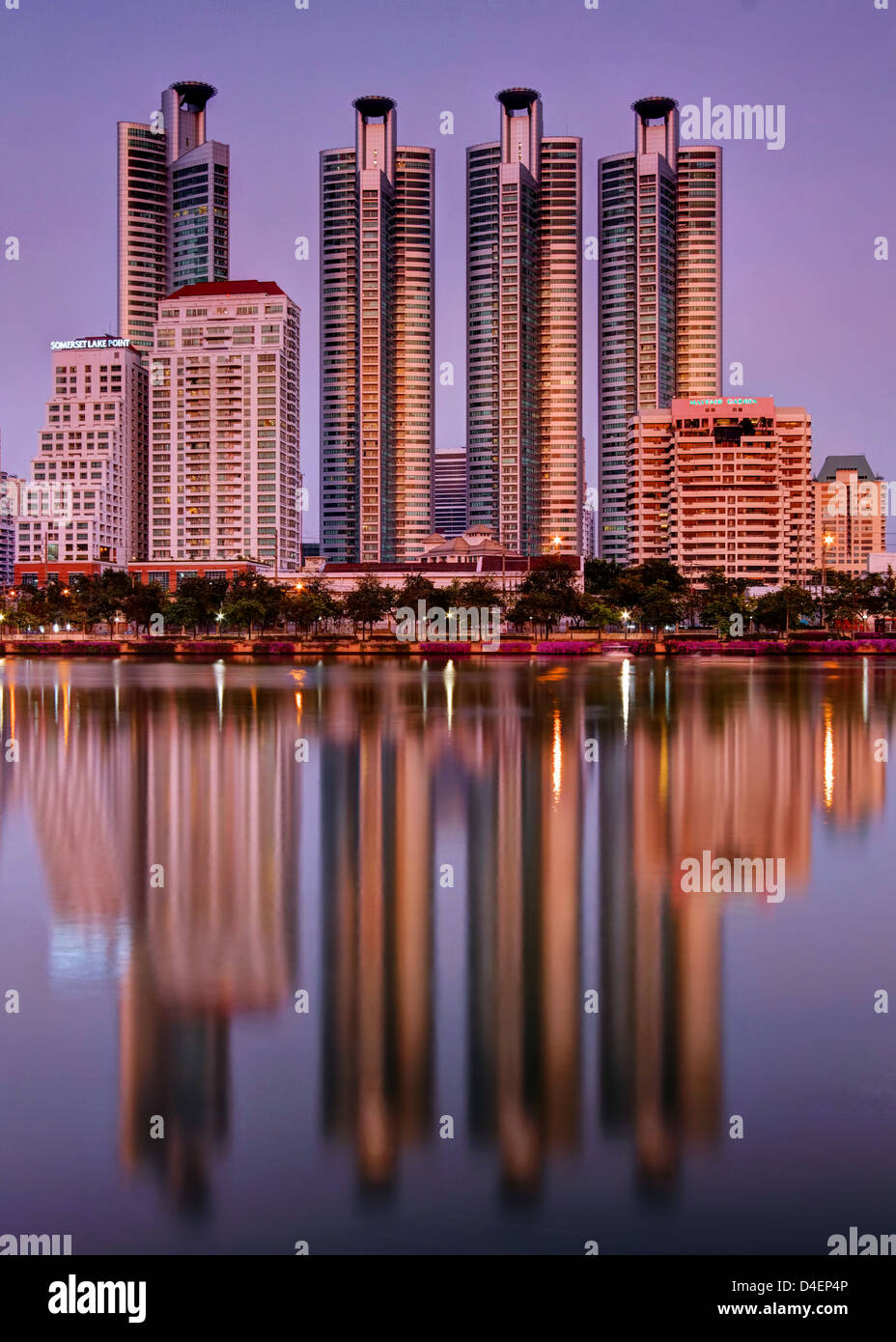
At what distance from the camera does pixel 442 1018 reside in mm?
7266

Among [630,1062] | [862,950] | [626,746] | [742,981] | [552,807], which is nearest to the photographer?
[630,1062]

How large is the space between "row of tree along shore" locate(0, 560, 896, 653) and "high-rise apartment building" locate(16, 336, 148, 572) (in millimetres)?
58022

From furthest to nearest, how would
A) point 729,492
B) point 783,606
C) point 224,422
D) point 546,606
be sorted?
point 224,422 → point 729,492 → point 783,606 → point 546,606

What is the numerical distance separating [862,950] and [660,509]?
589ft

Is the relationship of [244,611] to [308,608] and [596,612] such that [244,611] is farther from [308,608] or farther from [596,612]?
[596,612]

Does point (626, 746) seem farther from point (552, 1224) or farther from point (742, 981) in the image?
point (552, 1224)

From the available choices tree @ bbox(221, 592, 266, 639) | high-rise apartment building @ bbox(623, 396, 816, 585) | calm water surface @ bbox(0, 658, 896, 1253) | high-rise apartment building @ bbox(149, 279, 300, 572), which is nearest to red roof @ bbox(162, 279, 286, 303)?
high-rise apartment building @ bbox(149, 279, 300, 572)

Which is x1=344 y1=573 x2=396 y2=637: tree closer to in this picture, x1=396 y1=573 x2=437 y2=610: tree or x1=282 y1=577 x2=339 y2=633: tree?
x1=282 y1=577 x2=339 y2=633: tree

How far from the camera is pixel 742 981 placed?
811 cm

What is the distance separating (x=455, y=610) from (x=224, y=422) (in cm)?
9799

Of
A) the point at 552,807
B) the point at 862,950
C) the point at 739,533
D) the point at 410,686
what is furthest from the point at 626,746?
the point at 739,533

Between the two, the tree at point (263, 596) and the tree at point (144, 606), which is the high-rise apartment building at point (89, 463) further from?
the tree at point (263, 596)

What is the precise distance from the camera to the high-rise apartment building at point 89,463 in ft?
589

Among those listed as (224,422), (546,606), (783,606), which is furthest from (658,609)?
(224,422)
